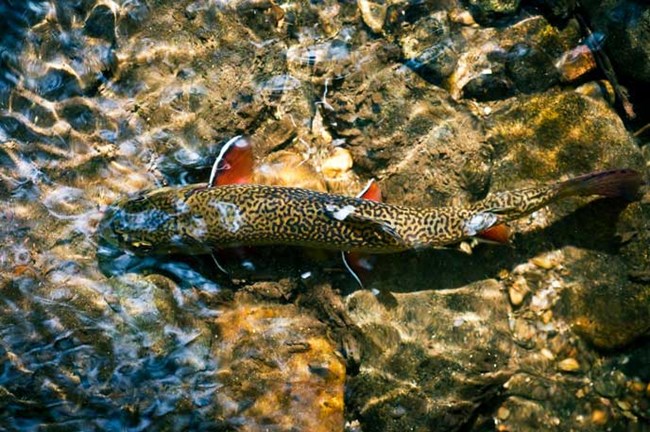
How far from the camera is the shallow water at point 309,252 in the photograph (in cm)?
546

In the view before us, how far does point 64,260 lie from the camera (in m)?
5.62

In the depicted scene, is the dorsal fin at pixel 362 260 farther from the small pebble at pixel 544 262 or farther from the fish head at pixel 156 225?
the small pebble at pixel 544 262

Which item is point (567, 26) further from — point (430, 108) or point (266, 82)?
point (266, 82)

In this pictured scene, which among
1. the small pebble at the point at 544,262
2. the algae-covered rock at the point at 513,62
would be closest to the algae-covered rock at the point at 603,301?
the small pebble at the point at 544,262

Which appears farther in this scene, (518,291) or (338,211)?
(518,291)

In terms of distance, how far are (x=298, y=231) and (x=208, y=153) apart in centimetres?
134

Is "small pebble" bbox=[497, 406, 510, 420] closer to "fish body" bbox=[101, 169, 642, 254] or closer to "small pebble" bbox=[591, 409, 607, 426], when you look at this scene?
"small pebble" bbox=[591, 409, 607, 426]

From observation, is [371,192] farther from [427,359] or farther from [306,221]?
[427,359]

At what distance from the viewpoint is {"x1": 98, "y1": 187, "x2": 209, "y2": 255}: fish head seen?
5.36 metres

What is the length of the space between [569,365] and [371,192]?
2748 millimetres

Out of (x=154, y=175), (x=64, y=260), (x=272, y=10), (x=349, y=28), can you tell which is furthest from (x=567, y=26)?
(x=64, y=260)

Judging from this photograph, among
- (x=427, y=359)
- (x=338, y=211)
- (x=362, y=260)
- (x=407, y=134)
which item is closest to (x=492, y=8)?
(x=407, y=134)

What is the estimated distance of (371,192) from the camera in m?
5.84

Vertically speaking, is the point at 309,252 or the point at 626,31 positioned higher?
the point at 626,31
